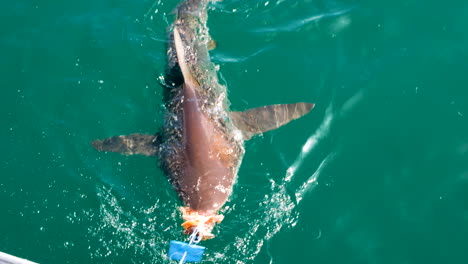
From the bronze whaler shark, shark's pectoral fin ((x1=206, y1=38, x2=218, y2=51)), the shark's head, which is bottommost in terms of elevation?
the shark's head

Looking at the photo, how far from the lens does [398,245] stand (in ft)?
22.0

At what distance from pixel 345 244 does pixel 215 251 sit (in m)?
1.65

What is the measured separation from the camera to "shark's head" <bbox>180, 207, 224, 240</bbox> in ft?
19.2

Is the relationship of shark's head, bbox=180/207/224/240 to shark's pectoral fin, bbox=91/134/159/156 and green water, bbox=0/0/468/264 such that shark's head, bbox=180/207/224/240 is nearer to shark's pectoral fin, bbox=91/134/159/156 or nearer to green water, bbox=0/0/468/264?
green water, bbox=0/0/468/264

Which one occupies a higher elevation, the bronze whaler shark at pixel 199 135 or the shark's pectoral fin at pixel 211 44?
the shark's pectoral fin at pixel 211 44

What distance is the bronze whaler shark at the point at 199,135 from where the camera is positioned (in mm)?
6324

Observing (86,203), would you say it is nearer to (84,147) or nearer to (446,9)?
(84,147)

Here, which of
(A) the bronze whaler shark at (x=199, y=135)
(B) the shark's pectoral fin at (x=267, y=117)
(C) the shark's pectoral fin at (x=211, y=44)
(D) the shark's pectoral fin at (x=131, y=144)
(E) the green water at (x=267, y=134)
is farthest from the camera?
(C) the shark's pectoral fin at (x=211, y=44)

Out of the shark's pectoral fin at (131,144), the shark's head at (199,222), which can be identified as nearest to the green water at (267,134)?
the shark's pectoral fin at (131,144)

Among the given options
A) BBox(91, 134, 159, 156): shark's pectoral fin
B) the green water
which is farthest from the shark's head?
BBox(91, 134, 159, 156): shark's pectoral fin

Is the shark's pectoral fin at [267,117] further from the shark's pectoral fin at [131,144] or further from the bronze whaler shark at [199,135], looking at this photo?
the shark's pectoral fin at [131,144]

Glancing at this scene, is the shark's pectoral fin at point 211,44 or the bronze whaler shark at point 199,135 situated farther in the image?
the shark's pectoral fin at point 211,44

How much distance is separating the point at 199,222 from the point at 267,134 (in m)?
1.94

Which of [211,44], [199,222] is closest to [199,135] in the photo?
[199,222]
